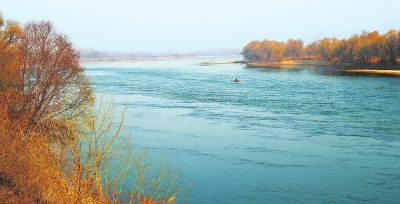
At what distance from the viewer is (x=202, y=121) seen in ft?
101

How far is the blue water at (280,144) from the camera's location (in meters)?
16.7

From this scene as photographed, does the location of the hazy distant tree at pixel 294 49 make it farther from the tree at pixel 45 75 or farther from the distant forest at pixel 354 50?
the tree at pixel 45 75

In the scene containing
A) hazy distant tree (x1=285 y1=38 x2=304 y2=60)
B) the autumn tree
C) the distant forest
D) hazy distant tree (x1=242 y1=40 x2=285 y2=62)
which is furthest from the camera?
hazy distant tree (x1=285 y1=38 x2=304 y2=60)

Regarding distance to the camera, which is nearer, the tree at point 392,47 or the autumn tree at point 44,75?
the autumn tree at point 44,75

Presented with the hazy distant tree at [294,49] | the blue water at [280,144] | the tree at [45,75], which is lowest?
the blue water at [280,144]

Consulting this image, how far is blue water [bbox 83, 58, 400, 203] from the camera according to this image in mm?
16734

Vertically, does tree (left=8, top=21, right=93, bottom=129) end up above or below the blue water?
above

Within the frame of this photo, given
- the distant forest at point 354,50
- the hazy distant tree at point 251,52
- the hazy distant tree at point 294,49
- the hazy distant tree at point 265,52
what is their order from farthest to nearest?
the hazy distant tree at point 251,52 → the hazy distant tree at point 294,49 → the hazy distant tree at point 265,52 → the distant forest at point 354,50

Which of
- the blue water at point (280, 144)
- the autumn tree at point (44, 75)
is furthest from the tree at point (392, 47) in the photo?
the autumn tree at point (44, 75)

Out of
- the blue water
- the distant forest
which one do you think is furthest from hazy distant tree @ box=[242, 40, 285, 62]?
the blue water

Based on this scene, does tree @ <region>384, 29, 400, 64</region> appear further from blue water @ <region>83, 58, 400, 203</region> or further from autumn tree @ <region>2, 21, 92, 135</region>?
autumn tree @ <region>2, 21, 92, 135</region>

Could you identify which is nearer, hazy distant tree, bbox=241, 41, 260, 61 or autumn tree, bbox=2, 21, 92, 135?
autumn tree, bbox=2, 21, 92, 135

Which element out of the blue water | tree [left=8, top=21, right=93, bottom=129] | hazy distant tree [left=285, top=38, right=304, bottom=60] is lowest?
the blue water

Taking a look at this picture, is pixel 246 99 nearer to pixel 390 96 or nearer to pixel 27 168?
→ pixel 390 96
